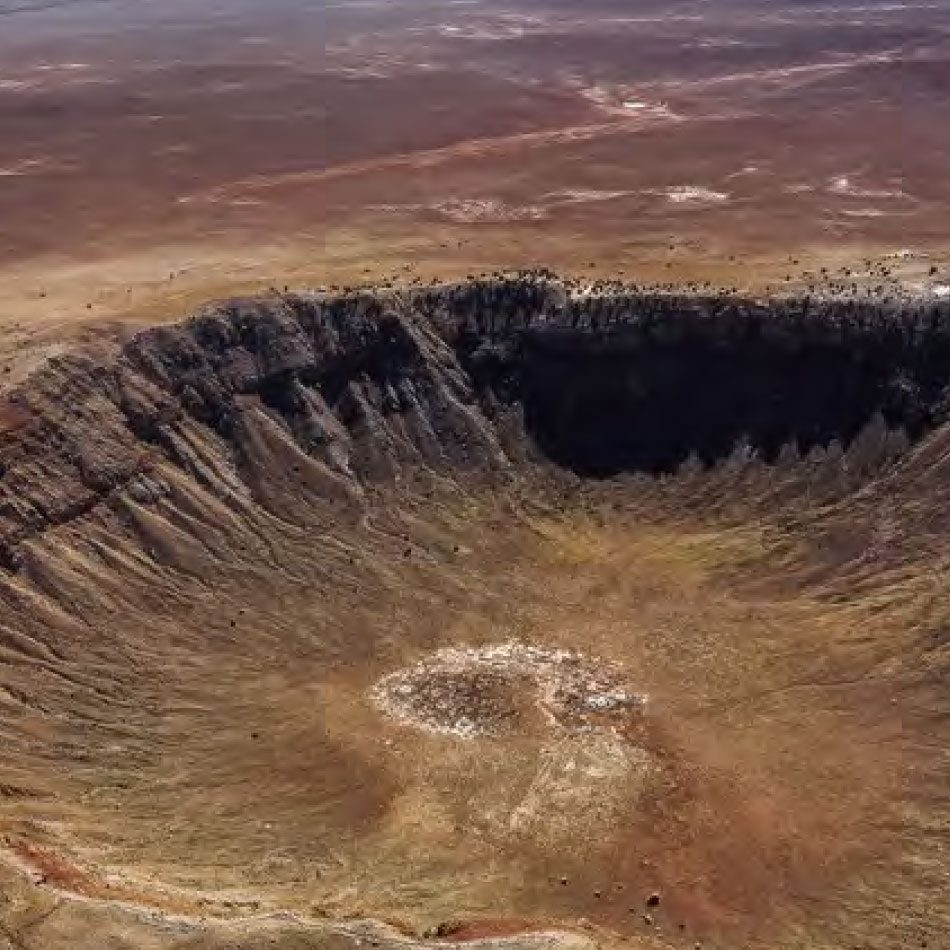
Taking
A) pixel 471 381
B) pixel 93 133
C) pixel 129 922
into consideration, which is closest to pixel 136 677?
pixel 129 922

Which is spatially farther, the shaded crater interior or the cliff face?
the shaded crater interior

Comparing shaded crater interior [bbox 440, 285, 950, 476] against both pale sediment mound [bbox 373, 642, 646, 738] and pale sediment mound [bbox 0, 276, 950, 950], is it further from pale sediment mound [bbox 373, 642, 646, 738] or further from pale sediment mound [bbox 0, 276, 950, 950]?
pale sediment mound [bbox 373, 642, 646, 738]

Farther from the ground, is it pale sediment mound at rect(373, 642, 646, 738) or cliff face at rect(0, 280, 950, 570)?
cliff face at rect(0, 280, 950, 570)

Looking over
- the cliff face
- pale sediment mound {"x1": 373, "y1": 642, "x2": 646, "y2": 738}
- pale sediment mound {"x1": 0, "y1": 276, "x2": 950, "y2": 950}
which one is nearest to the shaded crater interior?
the cliff face

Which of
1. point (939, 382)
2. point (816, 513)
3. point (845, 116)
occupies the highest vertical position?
point (845, 116)

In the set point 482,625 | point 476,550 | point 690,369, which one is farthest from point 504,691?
point 690,369

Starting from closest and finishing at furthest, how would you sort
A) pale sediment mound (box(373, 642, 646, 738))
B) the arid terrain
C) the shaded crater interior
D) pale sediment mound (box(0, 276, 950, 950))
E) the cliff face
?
pale sediment mound (box(0, 276, 950, 950))
the arid terrain
pale sediment mound (box(373, 642, 646, 738))
the cliff face
the shaded crater interior

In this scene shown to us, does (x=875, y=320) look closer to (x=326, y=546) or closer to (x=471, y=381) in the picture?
(x=471, y=381)

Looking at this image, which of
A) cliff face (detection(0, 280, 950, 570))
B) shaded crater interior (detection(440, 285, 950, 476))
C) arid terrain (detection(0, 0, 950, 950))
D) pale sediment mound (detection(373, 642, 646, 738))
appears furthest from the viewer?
shaded crater interior (detection(440, 285, 950, 476))
